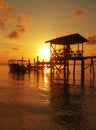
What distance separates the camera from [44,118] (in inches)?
581

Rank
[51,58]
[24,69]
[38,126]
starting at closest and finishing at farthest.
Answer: [38,126]
[51,58]
[24,69]

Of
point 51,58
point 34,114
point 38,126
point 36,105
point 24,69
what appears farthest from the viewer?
point 24,69

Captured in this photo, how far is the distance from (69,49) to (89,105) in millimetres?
23350

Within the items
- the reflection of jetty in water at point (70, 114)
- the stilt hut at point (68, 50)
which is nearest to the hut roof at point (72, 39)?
the stilt hut at point (68, 50)

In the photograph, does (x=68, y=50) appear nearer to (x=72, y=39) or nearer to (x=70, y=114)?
(x=72, y=39)

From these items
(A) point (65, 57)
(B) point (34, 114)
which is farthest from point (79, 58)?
(B) point (34, 114)

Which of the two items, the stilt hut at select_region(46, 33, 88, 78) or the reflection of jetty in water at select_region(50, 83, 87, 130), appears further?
the stilt hut at select_region(46, 33, 88, 78)

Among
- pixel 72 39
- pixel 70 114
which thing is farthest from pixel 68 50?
pixel 70 114

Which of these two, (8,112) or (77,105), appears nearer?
(8,112)

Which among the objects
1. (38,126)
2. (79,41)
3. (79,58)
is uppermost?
(79,41)

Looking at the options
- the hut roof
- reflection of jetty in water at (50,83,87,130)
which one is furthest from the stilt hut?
reflection of jetty in water at (50,83,87,130)

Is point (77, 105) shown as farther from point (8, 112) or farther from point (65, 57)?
point (65, 57)

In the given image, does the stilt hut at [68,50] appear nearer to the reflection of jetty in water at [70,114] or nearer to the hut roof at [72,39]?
the hut roof at [72,39]

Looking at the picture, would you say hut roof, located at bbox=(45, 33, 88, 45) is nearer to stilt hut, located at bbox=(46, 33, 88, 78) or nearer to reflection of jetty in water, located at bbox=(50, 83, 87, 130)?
stilt hut, located at bbox=(46, 33, 88, 78)
